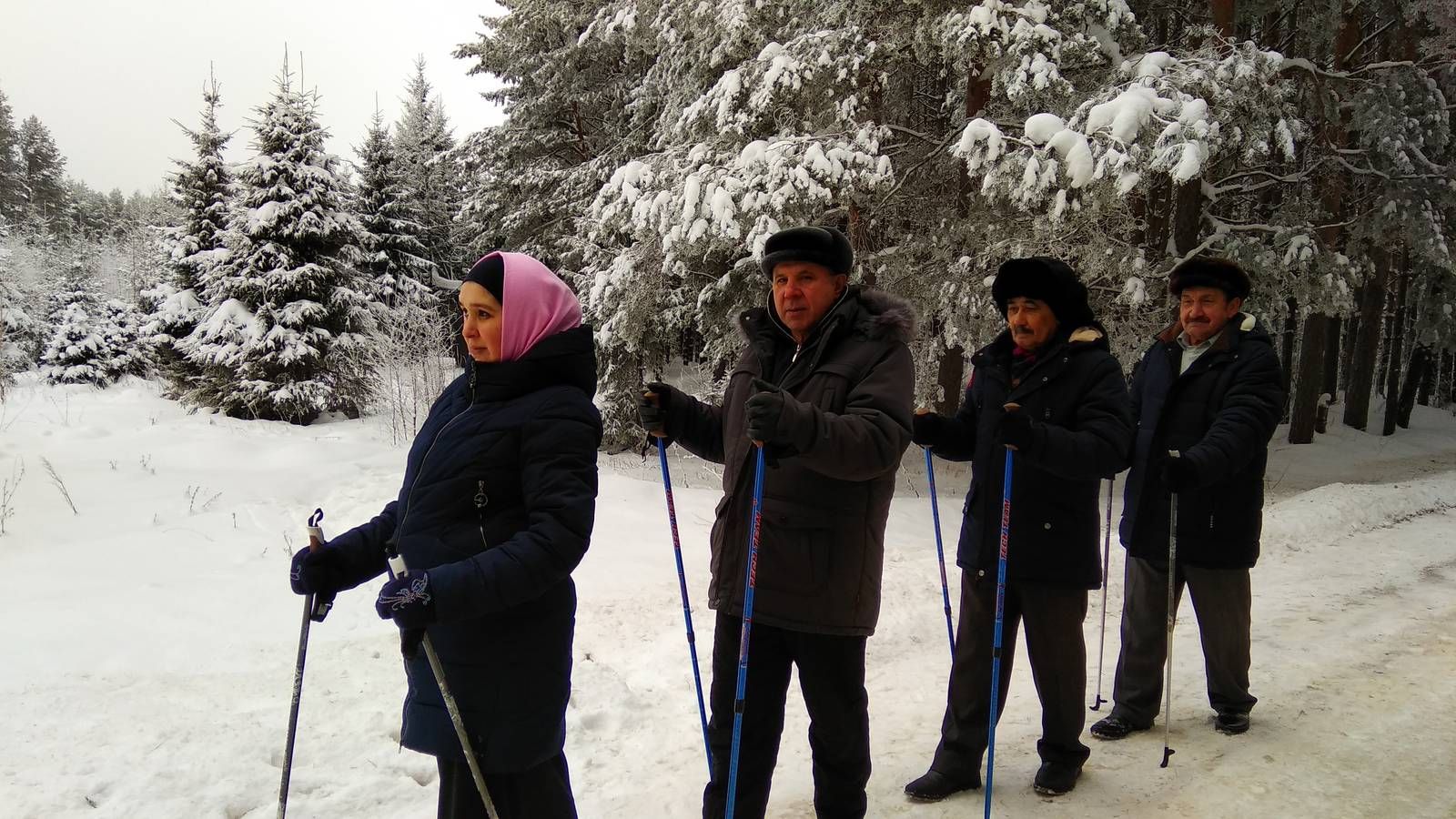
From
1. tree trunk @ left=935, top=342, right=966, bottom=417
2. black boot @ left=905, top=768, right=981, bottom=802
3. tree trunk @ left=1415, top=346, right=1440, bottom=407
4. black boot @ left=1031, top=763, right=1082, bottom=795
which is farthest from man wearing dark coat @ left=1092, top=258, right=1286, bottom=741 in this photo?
tree trunk @ left=1415, top=346, right=1440, bottom=407

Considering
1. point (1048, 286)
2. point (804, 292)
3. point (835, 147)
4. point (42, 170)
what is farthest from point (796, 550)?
point (42, 170)

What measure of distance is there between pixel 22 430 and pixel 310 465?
326cm

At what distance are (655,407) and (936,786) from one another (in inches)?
77.9

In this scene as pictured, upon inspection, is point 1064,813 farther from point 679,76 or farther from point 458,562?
point 679,76

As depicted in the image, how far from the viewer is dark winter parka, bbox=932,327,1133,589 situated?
9.99 ft

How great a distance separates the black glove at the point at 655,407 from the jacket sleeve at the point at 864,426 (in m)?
0.56

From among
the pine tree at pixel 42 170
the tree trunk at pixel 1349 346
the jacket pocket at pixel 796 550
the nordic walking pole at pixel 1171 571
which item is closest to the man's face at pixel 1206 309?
the nordic walking pole at pixel 1171 571

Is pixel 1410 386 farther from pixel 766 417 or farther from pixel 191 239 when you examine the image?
pixel 191 239

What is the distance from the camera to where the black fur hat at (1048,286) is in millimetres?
3270

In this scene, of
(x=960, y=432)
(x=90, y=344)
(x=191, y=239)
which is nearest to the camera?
(x=960, y=432)

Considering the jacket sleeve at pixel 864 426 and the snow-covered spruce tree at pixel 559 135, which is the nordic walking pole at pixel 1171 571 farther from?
the snow-covered spruce tree at pixel 559 135

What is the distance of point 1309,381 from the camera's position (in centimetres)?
1652

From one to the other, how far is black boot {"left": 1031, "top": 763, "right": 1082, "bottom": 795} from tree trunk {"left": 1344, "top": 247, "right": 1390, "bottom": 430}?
56.9 ft

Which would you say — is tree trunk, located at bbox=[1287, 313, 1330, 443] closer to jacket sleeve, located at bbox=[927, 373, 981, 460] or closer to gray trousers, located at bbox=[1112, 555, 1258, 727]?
gray trousers, located at bbox=[1112, 555, 1258, 727]
